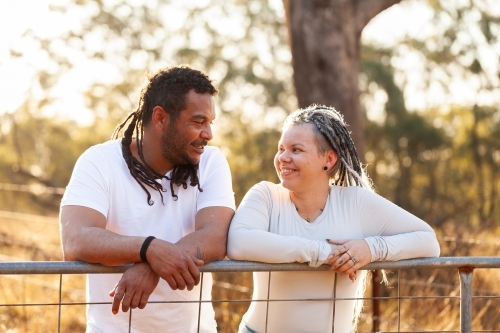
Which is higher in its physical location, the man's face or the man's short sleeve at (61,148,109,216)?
the man's face

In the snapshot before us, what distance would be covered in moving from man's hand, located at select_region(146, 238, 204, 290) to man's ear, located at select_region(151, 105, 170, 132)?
0.74 meters

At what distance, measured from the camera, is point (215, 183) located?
3340 millimetres

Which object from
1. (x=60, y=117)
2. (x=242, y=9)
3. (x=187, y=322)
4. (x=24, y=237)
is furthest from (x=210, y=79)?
(x=60, y=117)

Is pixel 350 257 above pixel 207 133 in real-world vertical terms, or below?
below

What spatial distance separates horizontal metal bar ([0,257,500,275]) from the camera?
8.25 ft

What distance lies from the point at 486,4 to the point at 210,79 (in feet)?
66.4

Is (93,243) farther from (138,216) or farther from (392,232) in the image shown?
(392,232)

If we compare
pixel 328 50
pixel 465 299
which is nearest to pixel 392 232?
pixel 465 299

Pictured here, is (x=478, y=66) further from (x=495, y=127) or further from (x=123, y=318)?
(x=123, y=318)

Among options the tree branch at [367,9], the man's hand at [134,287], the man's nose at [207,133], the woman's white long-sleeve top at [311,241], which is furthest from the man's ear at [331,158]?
the tree branch at [367,9]

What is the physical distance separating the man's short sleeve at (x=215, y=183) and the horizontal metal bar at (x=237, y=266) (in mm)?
495

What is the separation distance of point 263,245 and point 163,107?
2.74 feet

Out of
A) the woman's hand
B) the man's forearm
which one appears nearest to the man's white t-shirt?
the man's forearm

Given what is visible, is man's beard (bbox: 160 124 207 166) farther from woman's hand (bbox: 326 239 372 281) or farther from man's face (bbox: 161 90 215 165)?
woman's hand (bbox: 326 239 372 281)
